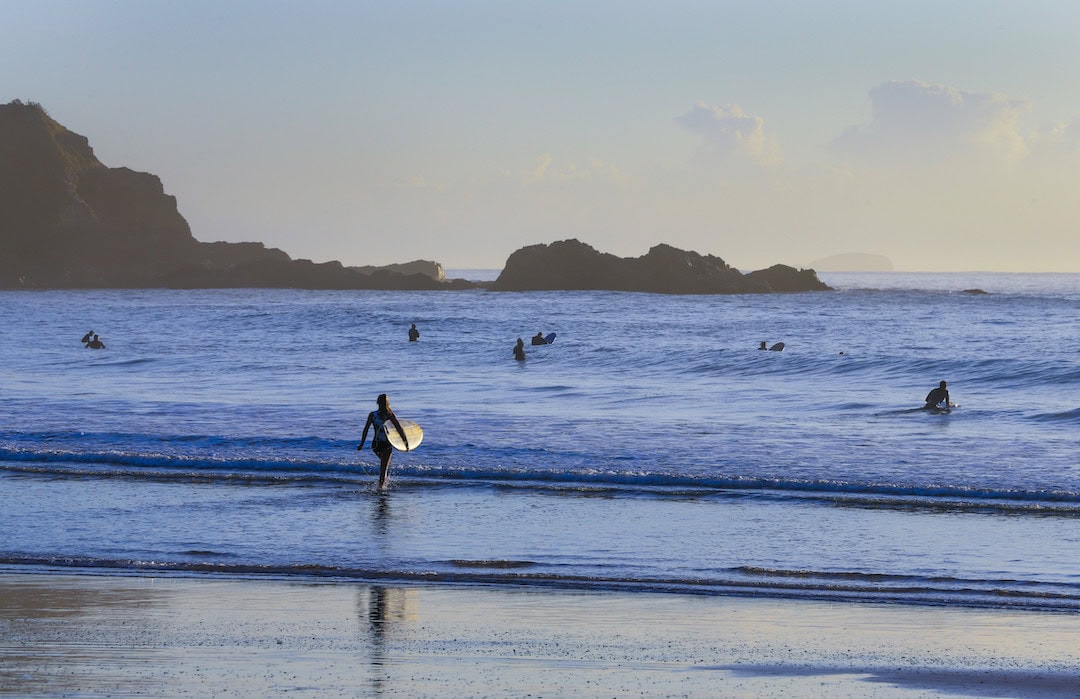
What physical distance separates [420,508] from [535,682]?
6917 mm

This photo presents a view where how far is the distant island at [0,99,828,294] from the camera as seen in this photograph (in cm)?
13262

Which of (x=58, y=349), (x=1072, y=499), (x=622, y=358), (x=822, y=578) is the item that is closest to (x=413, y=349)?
(x=622, y=358)

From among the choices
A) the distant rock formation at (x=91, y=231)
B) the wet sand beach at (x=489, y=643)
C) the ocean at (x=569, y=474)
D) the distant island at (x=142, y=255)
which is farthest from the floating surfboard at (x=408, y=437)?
the distant rock formation at (x=91, y=231)

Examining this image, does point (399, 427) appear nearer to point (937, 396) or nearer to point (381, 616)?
point (381, 616)

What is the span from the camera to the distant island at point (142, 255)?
13262cm

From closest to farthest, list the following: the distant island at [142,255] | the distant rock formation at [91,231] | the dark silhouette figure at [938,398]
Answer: the dark silhouette figure at [938,398] < the distant island at [142,255] < the distant rock formation at [91,231]

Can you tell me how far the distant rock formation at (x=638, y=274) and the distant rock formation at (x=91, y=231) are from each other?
1814cm

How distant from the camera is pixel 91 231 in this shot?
7052 inches

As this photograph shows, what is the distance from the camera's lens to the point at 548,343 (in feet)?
164

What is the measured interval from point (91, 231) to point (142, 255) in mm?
8068

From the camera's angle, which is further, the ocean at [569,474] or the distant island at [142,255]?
the distant island at [142,255]

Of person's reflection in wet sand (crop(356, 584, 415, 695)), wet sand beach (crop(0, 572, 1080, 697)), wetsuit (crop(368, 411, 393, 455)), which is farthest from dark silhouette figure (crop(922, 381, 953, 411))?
person's reflection in wet sand (crop(356, 584, 415, 695))

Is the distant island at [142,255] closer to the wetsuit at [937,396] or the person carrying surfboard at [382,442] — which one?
the wetsuit at [937,396]

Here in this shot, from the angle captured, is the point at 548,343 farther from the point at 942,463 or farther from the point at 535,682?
the point at 535,682
